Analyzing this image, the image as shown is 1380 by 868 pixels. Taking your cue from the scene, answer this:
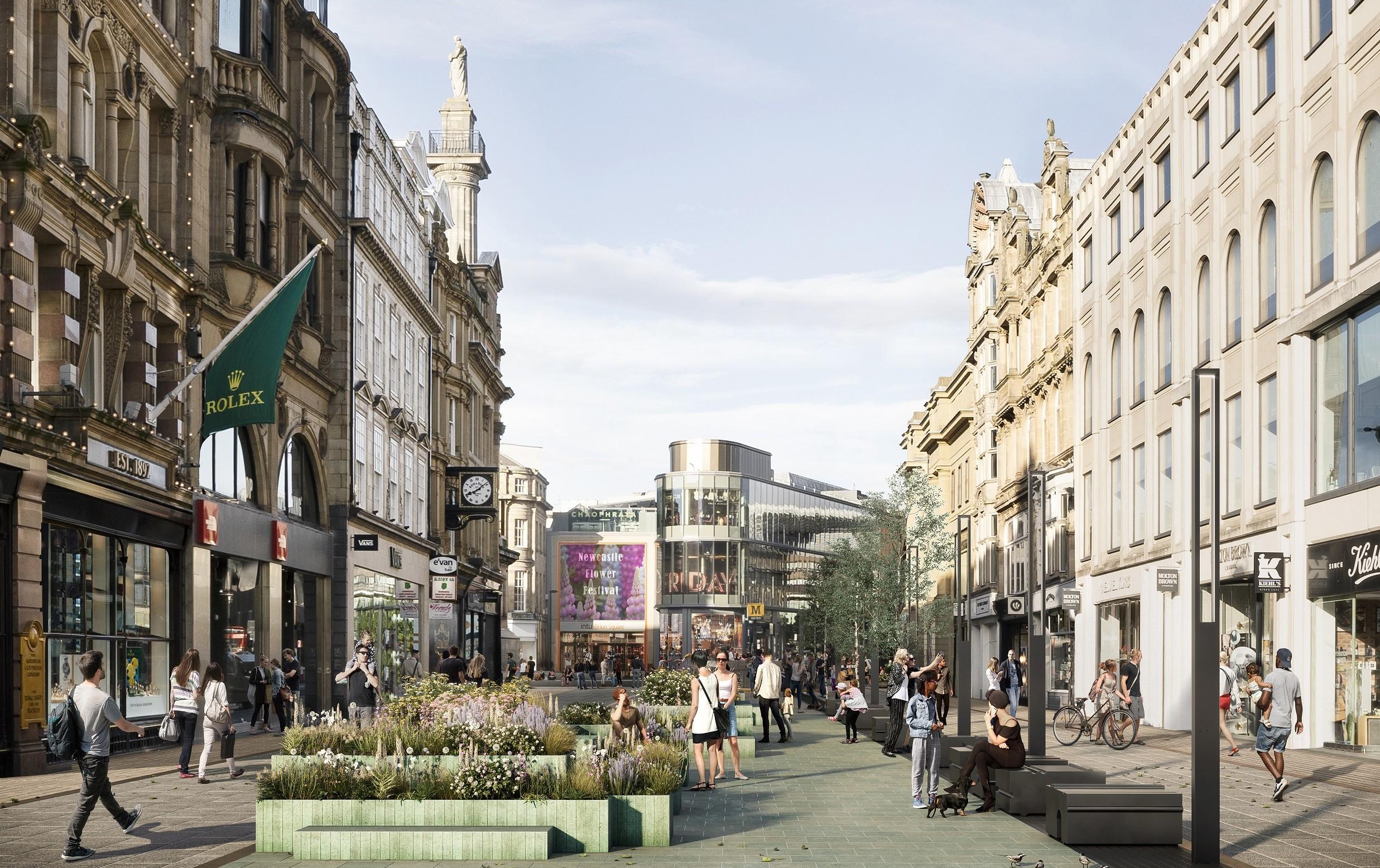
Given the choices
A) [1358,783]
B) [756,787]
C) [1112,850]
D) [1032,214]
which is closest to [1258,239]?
[1358,783]

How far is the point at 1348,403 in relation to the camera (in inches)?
1072

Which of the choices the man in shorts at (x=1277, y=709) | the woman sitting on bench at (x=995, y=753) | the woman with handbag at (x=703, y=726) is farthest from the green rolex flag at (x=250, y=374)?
the man in shorts at (x=1277, y=709)

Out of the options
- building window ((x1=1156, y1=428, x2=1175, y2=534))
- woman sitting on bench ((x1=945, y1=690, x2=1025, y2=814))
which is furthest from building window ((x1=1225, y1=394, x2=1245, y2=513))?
woman sitting on bench ((x1=945, y1=690, x2=1025, y2=814))

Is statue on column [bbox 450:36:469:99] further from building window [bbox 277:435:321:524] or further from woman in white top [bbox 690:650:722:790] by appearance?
woman in white top [bbox 690:650:722:790]

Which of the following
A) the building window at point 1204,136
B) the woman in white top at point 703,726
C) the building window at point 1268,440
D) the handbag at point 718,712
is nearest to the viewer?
the woman in white top at point 703,726

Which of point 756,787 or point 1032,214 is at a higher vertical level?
point 1032,214

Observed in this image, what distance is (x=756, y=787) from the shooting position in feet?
72.7

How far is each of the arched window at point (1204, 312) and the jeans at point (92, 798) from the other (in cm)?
2648

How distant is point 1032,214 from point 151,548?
48690 mm

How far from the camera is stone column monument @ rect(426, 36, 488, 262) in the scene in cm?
7488

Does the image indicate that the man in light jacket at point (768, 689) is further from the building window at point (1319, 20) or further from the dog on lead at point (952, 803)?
the building window at point (1319, 20)

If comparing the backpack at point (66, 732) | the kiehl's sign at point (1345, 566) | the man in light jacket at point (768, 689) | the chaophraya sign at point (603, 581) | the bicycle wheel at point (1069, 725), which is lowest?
the chaophraya sign at point (603, 581)

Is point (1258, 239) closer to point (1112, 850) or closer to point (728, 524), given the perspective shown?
point (1112, 850)

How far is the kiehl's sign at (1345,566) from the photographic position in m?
25.6
